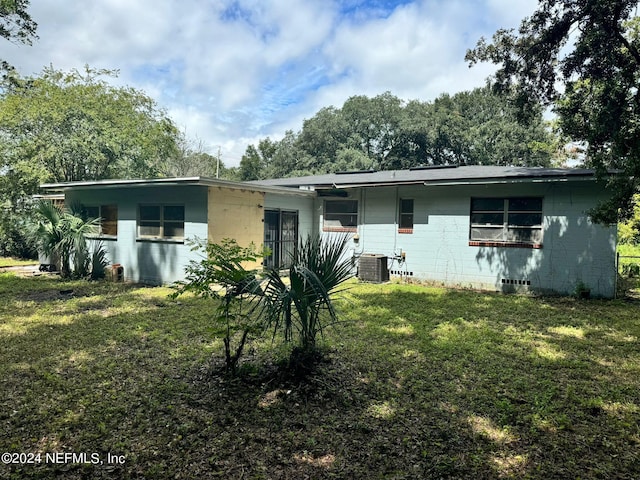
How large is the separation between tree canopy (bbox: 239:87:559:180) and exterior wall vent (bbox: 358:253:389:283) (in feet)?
57.4

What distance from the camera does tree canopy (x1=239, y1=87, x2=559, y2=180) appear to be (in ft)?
86.2

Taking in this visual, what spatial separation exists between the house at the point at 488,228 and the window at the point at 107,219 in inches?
232

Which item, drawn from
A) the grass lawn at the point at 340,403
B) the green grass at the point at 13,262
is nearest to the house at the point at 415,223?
the grass lawn at the point at 340,403

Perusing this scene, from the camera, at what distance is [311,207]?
41.7 ft

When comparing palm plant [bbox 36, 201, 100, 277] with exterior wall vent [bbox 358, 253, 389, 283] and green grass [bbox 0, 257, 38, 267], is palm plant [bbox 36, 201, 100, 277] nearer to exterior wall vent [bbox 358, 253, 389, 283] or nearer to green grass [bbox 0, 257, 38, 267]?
green grass [bbox 0, 257, 38, 267]

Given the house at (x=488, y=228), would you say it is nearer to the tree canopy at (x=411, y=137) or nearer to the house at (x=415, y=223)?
the house at (x=415, y=223)

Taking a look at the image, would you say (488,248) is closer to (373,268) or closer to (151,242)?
(373,268)

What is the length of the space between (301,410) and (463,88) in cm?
3175

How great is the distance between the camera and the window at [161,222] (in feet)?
32.5

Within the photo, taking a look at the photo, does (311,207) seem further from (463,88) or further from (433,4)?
(463,88)

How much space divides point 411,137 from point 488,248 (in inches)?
857

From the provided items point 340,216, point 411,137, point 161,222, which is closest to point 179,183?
point 161,222

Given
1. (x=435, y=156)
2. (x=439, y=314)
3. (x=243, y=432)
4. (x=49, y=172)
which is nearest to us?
(x=243, y=432)

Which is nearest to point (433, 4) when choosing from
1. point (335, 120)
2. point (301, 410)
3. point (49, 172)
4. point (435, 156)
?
point (301, 410)
